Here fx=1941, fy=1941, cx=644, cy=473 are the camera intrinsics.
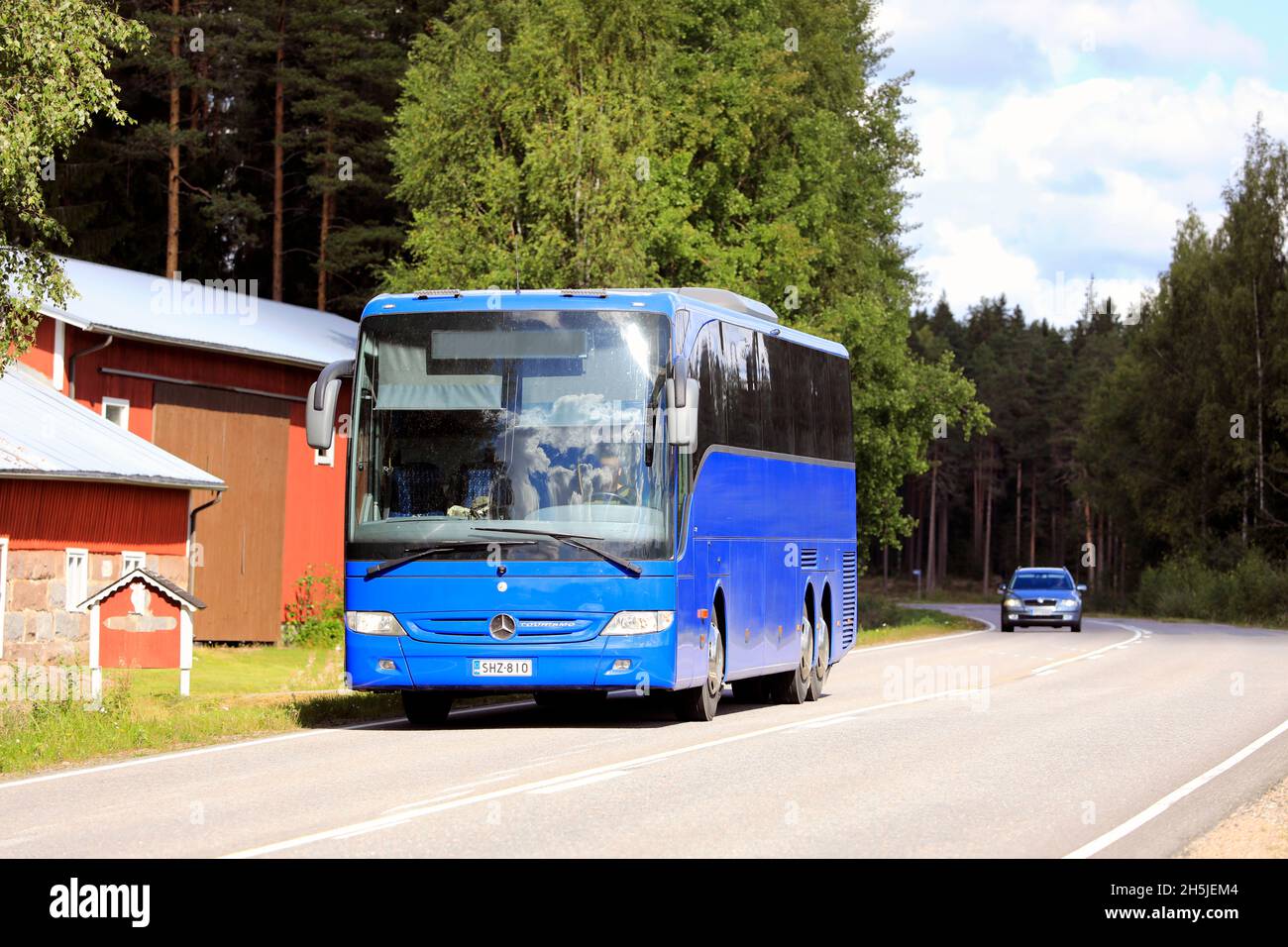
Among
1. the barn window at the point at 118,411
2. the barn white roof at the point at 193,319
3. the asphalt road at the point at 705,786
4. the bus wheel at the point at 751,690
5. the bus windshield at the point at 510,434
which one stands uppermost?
the barn white roof at the point at 193,319

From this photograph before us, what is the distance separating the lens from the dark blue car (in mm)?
47438

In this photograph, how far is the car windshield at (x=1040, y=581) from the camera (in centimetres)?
4828

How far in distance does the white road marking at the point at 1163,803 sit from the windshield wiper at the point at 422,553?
5977 mm

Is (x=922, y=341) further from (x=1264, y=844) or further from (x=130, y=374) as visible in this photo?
(x=1264, y=844)

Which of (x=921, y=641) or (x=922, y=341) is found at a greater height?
(x=922, y=341)

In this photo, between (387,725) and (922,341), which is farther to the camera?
(922,341)

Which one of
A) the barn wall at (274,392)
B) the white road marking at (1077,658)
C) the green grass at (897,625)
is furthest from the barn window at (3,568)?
the green grass at (897,625)

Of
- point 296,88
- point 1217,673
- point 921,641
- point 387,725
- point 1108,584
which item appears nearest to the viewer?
point 387,725

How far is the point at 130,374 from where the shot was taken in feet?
113

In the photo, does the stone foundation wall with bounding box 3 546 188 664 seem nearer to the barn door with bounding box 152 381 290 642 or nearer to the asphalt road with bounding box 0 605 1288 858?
the barn door with bounding box 152 381 290 642

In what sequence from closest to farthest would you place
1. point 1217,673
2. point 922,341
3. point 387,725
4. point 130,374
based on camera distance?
1. point 387,725
2. point 1217,673
3. point 130,374
4. point 922,341

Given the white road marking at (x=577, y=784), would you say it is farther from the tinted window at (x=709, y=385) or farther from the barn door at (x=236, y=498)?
the barn door at (x=236, y=498)
